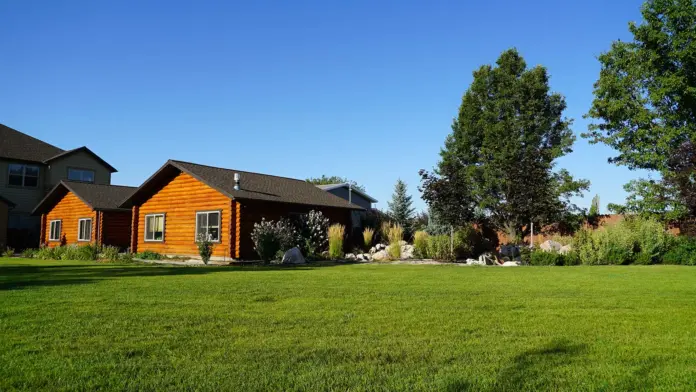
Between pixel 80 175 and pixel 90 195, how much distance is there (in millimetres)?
8419

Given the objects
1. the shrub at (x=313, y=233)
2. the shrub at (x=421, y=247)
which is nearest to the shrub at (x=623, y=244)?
the shrub at (x=421, y=247)

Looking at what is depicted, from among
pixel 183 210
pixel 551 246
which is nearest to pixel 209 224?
pixel 183 210

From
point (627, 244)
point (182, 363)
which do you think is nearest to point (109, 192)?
point (627, 244)

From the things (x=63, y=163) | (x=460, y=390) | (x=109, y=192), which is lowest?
(x=460, y=390)

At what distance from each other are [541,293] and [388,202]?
69.9 ft

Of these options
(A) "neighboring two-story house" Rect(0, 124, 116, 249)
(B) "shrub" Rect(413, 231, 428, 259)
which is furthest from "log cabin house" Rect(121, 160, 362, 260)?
(A) "neighboring two-story house" Rect(0, 124, 116, 249)

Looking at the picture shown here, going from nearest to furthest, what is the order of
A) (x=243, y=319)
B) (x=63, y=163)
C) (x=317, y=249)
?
(x=243, y=319)
(x=317, y=249)
(x=63, y=163)

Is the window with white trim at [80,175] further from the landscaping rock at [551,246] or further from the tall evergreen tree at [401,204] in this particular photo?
the landscaping rock at [551,246]

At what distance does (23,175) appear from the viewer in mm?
30344

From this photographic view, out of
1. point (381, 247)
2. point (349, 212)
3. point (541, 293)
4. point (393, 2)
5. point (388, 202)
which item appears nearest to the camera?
point (541, 293)

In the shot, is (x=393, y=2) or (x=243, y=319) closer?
(x=243, y=319)

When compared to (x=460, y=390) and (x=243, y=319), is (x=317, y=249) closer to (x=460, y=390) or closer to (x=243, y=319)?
(x=243, y=319)

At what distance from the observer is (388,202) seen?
95.8 ft

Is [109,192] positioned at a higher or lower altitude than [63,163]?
lower
